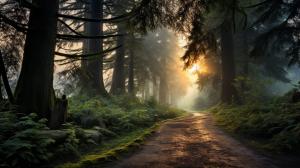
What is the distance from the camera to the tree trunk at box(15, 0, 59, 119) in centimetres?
754

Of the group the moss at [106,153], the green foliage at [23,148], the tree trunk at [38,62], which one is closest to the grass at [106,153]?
the moss at [106,153]

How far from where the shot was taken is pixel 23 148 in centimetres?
537

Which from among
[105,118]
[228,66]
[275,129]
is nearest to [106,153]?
[105,118]

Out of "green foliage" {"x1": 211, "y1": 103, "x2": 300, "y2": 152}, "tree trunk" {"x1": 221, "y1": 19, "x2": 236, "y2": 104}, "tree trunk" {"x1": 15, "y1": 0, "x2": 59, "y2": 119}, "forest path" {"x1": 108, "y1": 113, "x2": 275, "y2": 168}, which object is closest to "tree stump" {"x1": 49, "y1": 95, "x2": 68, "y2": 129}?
"tree trunk" {"x1": 15, "y1": 0, "x2": 59, "y2": 119}

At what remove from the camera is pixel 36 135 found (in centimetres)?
584

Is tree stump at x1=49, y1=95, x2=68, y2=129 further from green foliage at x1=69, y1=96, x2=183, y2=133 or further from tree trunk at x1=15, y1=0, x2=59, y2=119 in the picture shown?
green foliage at x1=69, y1=96, x2=183, y2=133

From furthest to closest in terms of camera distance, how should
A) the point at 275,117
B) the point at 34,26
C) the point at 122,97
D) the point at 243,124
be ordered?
the point at 122,97
the point at 243,124
the point at 275,117
the point at 34,26

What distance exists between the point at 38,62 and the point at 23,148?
2.88 m

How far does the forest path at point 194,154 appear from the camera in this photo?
600 cm

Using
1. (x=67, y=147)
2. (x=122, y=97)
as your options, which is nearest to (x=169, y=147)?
(x=67, y=147)

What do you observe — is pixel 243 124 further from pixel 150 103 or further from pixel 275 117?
pixel 150 103

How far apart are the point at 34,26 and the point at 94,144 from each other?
11.4 ft

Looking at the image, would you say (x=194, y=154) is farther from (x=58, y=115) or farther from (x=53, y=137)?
(x=58, y=115)

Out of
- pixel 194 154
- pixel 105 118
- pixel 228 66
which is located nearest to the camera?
pixel 194 154
